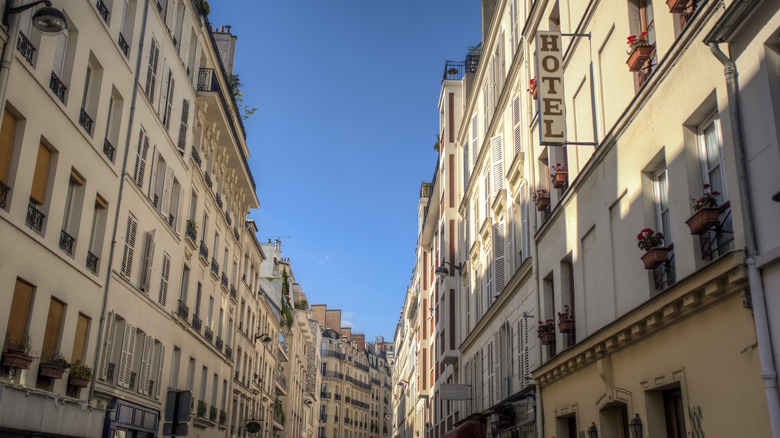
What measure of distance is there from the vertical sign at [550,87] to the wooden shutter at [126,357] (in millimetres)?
11712

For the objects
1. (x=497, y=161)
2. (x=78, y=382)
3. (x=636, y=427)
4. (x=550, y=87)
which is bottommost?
(x=636, y=427)

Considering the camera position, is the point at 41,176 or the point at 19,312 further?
the point at 41,176

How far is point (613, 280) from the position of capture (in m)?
12.0

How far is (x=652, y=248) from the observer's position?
31.8 feet

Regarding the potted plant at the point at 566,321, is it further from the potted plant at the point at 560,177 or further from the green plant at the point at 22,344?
the green plant at the point at 22,344

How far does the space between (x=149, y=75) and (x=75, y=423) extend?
31.4 ft

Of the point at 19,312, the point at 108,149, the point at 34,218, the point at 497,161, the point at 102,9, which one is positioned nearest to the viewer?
the point at 19,312

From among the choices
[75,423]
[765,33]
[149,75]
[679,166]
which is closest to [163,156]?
[149,75]

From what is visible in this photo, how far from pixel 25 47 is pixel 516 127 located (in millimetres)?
12279

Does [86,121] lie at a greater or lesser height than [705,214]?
greater

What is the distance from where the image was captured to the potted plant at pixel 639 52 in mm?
10883

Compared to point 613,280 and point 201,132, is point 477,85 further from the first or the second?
point 613,280

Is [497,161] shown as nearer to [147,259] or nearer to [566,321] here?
[566,321]

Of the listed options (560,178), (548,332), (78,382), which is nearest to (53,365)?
(78,382)
